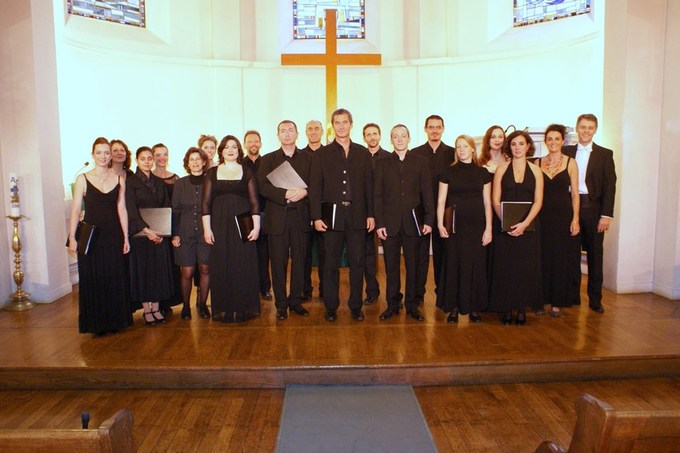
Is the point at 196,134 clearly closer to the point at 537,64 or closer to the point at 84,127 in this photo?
the point at 84,127

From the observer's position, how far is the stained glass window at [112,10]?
7.33 meters

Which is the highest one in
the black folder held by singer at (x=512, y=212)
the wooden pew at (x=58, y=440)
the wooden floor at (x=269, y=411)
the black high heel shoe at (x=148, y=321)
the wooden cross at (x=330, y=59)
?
the wooden cross at (x=330, y=59)

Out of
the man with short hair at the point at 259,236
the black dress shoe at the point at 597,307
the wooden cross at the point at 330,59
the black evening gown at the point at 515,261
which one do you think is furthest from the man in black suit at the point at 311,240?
the wooden cross at the point at 330,59

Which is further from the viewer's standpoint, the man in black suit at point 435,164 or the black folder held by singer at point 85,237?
the man in black suit at point 435,164

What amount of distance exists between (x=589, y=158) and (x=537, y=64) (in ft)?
12.1

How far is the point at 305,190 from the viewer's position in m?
4.60

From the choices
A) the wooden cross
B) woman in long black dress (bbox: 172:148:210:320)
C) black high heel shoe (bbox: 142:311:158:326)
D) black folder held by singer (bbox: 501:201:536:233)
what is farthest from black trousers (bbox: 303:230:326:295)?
the wooden cross

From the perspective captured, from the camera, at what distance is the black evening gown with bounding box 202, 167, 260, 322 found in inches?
177

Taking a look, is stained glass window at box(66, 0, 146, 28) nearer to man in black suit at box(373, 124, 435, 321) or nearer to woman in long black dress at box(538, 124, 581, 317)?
man in black suit at box(373, 124, 435, 321)

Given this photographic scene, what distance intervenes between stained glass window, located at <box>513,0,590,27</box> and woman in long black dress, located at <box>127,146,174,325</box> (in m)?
6.16

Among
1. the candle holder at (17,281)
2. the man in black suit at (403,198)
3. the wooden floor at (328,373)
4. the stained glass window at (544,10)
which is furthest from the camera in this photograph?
the stained glass window at (544,10)

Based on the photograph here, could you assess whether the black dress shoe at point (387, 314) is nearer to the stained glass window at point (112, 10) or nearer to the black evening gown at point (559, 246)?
the black evening gown at point (559, 246)

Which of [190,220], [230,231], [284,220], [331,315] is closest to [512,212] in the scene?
[331,315]

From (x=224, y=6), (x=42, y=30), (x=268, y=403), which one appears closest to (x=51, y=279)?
(x=42, y=30)
